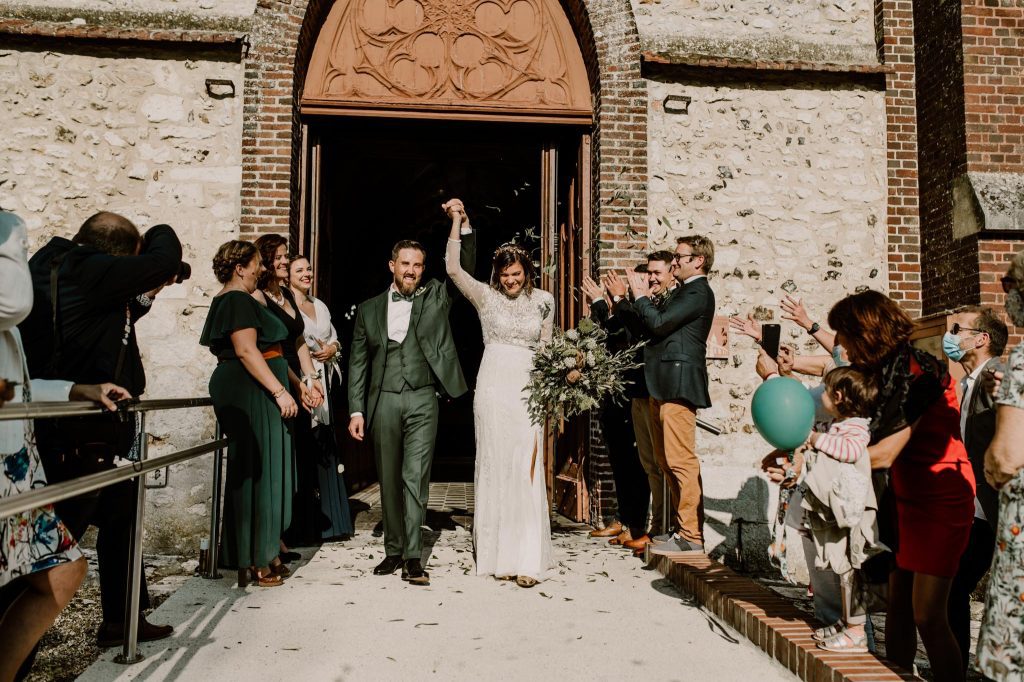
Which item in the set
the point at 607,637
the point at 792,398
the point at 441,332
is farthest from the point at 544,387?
the point at 792,398

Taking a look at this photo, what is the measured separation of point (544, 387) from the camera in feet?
16.2

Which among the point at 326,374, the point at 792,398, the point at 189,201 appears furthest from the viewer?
the point at 189,201

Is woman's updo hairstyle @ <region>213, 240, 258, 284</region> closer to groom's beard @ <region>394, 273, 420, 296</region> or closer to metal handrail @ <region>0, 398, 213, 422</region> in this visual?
groom's beard @ <region>394, 273, 420, 296</region>

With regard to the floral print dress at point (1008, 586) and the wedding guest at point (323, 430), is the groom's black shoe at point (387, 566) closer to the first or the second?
the wedding guest at point (323, 430)

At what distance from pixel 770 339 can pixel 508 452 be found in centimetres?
256

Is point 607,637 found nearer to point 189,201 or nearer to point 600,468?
point 600,468

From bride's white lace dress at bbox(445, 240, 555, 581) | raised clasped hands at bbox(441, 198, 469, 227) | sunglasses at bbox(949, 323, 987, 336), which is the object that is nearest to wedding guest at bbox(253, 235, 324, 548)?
bride's white lace dress at bbox(445, 240, 555, 581)

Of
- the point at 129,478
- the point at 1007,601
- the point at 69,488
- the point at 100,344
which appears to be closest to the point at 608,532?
the point at 129,478

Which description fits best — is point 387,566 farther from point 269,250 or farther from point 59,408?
point 59,408

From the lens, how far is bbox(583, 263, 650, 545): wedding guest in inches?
239

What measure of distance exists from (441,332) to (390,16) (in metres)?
3.93

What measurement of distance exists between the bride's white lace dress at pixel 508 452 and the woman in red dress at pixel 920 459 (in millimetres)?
2245

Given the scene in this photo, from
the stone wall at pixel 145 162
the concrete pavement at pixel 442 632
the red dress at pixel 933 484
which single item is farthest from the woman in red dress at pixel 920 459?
the stone wall at pixel 145 162

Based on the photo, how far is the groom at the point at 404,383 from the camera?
5102mm
